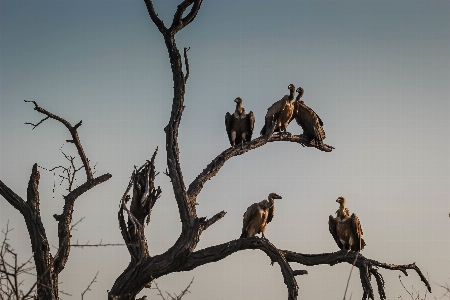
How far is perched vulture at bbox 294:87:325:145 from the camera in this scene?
1087 centimetres

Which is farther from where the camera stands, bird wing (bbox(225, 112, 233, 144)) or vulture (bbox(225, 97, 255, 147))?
→ bird wing (bbox(225, 112, 233, 144))

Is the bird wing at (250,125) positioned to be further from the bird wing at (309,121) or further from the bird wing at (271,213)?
the bird wing at (271,213)

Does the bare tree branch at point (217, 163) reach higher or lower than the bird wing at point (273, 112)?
lower

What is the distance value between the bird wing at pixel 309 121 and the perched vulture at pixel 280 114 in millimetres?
138

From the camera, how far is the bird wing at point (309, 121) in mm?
10898

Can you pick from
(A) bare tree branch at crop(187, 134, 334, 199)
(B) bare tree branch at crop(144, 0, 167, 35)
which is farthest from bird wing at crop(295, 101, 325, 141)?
(B) bare tree branch at crop(144, 0, 167, 35)

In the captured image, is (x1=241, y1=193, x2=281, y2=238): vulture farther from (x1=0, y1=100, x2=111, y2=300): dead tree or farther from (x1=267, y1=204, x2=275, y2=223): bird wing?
(x1=0, y1=100, x2=111, y2=300): dead tree

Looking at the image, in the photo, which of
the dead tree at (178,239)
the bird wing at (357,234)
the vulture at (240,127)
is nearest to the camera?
the dead tree at (178,239)

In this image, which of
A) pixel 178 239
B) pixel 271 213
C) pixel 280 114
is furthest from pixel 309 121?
pixel 178 239

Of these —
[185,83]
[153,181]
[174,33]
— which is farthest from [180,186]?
[174,33]

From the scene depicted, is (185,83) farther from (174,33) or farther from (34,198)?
(34,198)

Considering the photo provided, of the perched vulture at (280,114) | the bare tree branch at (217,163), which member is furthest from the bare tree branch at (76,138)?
the perched vulture at (280,114)

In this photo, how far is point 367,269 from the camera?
898 centimetres

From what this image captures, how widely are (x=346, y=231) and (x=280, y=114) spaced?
1.90 metres
